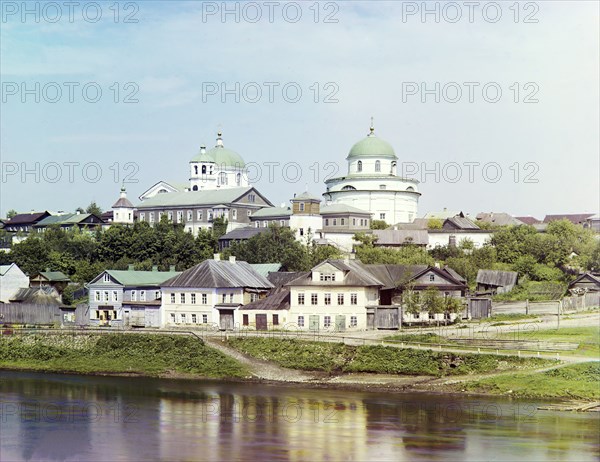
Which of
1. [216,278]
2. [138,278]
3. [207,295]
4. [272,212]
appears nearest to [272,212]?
[272,212]

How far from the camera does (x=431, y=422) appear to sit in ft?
120

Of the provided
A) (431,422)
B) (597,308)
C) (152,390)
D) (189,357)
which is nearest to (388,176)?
(597,308)

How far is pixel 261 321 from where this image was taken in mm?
57375

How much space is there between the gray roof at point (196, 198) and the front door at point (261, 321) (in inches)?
1710

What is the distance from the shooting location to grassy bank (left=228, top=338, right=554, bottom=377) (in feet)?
148

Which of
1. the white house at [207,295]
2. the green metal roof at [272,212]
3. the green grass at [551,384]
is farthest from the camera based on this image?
the green metal roof at [272,212]

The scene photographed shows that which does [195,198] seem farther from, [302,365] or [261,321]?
[302,365]

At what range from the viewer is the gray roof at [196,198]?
334 ft

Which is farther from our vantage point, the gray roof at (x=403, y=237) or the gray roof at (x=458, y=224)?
the gray roof at (x=458, y=224)

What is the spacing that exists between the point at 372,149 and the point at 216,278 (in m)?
46.3

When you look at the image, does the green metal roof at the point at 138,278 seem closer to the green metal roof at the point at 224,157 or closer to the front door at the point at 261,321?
the front door at the point at 261,321

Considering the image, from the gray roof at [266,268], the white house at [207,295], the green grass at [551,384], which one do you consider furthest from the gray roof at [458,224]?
the green grass at [551,384]

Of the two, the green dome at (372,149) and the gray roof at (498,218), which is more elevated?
the green dome at (372,149)

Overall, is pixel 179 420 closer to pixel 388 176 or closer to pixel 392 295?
pixel 392 295
